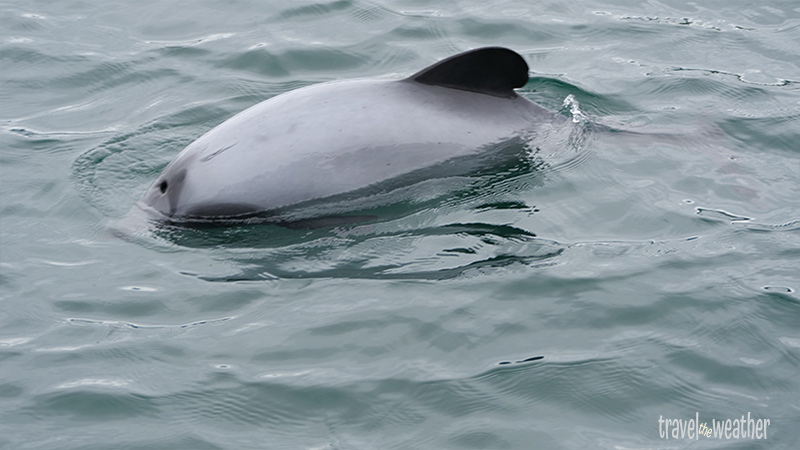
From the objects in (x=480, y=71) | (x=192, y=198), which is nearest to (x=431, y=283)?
(x=192, y=198)

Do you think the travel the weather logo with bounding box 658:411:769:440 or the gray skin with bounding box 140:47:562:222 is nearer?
the travel the weather logo with bounding box 658:411:769:440

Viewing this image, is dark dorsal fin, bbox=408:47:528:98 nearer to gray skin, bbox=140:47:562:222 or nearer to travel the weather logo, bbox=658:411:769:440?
gray skin, bbox=140:47:562:222

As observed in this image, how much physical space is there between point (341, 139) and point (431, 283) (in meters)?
1.55

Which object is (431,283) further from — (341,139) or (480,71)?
(480,71)

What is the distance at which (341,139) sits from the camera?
27.6 feet

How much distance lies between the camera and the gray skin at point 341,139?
8.27m

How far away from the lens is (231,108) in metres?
10.8

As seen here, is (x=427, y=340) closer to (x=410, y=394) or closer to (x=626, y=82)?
(x=410, y=394)

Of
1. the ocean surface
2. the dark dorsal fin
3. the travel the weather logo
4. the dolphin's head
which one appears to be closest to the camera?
the travel the weather logo

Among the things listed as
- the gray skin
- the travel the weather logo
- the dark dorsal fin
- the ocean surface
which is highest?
the dark dorsal fin

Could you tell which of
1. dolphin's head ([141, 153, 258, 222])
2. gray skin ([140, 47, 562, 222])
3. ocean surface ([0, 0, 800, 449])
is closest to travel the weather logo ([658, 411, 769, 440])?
ocean surface ([0, 0, 800, 449])

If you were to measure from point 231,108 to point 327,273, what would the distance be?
12.1ft

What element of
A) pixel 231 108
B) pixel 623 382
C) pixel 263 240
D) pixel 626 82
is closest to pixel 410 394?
pixel 623 382

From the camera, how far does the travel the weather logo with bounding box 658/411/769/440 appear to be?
6.12m
